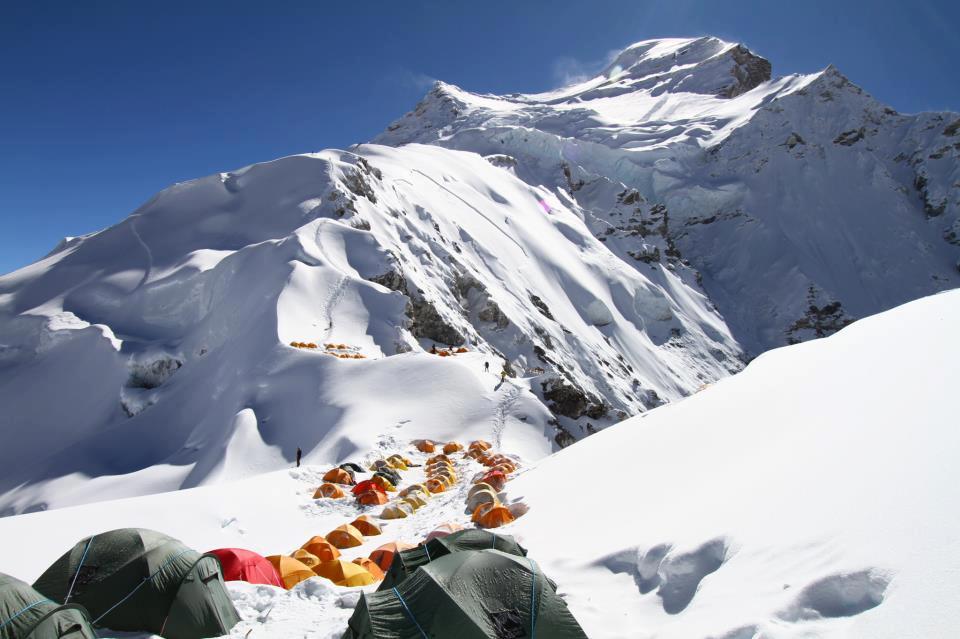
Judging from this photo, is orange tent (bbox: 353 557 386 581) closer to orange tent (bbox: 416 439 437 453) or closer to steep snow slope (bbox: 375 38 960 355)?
orange tent (bbox: 416 439 437 453)

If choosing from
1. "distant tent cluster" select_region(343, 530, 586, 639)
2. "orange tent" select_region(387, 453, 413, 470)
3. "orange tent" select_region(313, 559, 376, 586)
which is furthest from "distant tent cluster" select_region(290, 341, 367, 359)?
"distant tent cluster" select_region(343, 530, 586, 639)

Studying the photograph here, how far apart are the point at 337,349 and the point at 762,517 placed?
1153 inches

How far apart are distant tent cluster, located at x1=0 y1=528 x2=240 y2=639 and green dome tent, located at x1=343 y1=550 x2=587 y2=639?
2.46 metres

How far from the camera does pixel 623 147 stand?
113 m

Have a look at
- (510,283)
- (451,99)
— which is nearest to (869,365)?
(510,283)

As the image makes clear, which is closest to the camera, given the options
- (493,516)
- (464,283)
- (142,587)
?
(142,587)

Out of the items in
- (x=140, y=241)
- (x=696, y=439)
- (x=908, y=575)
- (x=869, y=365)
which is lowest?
(x=908, y=575)

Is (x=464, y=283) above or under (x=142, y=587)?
above

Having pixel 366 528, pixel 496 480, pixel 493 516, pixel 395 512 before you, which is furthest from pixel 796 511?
pixel 395 512

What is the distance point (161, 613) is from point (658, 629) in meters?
6.46

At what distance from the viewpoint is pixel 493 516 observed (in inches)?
523

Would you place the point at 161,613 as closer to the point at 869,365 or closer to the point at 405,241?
the point at 869,365

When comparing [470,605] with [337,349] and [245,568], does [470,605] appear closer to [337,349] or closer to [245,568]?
[245,568]

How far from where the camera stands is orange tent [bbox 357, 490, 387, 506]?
730 inches
